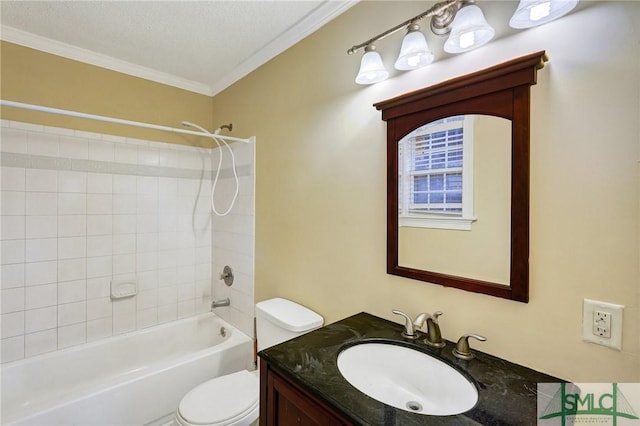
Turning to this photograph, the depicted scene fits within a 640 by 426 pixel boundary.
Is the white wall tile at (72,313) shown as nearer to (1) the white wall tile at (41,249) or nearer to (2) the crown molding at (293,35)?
(1) the white wall tile at (41,249)

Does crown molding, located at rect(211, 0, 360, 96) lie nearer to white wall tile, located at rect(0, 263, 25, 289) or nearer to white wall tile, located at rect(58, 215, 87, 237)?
white wall tile, located at rect(58, 215, 87, 237)

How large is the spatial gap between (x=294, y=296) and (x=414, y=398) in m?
0.93

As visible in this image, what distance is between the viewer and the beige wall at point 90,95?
187 centimetres

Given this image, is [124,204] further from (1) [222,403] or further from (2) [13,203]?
(1) [222,403]

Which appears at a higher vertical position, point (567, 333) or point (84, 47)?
point (84, 47)

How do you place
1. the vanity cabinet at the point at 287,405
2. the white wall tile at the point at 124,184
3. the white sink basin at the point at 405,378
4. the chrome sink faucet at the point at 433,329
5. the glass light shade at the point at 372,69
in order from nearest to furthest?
the vanity cabinet at the point at 287,405
the white sink basin at the point at 405,378
the chrome sink faucet at the point at 433,329
the glass light shade at the point at 372,69
the white wall tile at the point at 124,184

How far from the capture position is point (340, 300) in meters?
1.56

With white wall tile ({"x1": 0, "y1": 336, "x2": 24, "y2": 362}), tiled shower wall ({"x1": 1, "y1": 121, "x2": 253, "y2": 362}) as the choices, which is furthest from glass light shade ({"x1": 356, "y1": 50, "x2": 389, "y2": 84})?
white wall tile ({"x1": 0, "y1": 336, "x2": 24, "y2": 362})

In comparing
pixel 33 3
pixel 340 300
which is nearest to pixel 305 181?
pixel 340 300

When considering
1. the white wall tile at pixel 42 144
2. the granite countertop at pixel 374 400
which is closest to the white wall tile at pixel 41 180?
the white wall tile at pixel 42 144

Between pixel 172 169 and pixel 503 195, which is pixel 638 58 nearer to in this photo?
pixel 503 195

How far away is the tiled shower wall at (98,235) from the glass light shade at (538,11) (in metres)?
1.70

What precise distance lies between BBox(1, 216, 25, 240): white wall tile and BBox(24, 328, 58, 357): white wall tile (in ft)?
2.13

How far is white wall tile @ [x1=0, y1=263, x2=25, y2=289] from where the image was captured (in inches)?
72.3
